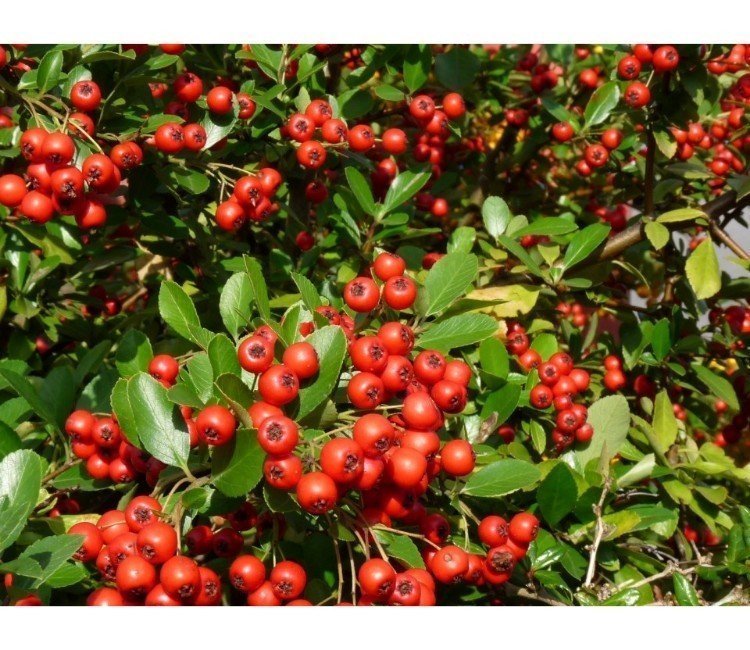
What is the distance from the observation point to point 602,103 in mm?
3201

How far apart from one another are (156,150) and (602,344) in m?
1.95

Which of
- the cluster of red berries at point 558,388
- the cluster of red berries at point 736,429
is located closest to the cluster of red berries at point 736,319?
the cluster of red berries at point 736,429

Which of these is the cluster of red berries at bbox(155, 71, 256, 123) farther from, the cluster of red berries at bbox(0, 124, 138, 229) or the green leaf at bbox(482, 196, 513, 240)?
the green leaf at bbox(482, 196, 513, 240)

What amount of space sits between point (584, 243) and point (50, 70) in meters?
1.84

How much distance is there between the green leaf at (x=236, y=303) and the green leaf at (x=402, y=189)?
82cm

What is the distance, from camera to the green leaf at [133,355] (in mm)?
1964

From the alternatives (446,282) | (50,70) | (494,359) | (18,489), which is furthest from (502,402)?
(50,70)

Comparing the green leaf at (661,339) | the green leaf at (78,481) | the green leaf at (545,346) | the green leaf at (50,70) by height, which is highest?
the green leaf at (50,70)

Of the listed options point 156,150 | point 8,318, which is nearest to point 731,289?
point 156,150

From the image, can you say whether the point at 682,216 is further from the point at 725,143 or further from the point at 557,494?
the point at 725,143

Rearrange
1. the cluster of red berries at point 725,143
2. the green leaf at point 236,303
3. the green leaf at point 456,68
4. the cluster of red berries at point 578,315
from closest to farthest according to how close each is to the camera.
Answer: the green leaf at point 236,303 → the green leaf at point 456,68 → the cluster of red berries at point 725,143 → the cluster of red berries at point 578,315

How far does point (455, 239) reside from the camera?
247 cm

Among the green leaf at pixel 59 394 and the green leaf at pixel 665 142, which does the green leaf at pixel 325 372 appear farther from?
the green leaf at pixel 665 142

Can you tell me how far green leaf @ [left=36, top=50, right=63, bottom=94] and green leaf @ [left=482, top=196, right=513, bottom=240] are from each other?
60.2 inches
